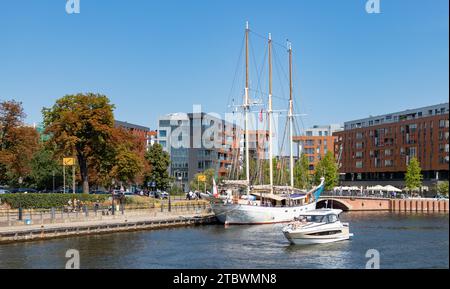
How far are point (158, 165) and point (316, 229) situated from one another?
77241 mm

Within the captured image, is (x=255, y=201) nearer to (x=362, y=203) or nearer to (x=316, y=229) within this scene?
(x=316, y=229)

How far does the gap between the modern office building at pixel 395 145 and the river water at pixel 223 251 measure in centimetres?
7882

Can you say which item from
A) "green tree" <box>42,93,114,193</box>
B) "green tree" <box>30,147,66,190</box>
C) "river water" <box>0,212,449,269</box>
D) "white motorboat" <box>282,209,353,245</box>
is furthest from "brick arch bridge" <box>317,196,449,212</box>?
"white motorboat" <box>282,209,353,245</box>

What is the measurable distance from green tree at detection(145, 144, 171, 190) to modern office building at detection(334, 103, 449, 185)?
197 feet

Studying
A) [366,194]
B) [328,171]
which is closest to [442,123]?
[366,194]

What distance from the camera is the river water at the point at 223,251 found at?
47625 millimetres

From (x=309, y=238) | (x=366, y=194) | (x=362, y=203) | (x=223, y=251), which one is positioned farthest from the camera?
(x=366, y=194)

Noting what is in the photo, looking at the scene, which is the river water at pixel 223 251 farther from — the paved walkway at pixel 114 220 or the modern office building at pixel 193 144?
the modern office building at pixel 193 144

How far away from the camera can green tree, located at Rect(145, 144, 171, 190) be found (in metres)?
135

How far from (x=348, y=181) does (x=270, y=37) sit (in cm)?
8675

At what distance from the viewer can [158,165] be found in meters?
135

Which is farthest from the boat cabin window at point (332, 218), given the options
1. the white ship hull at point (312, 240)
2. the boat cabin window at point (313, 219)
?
the white ship hull at point (312, 240)
